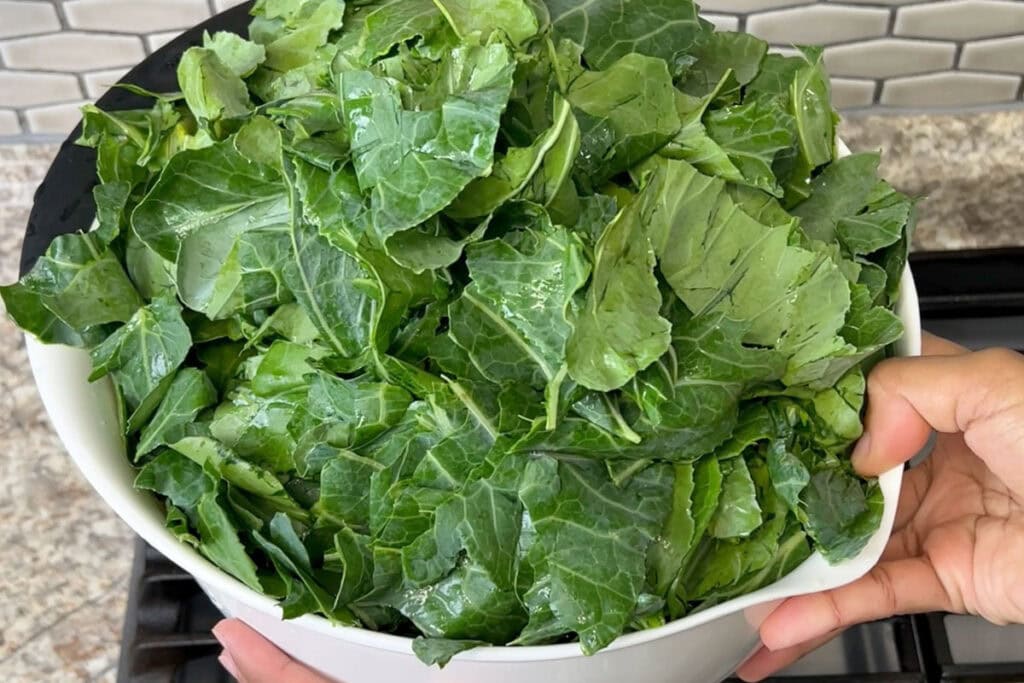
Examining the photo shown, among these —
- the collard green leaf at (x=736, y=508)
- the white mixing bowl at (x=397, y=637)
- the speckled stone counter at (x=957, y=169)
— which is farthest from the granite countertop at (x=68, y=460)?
the collard green leaf at (x=736, y=508)

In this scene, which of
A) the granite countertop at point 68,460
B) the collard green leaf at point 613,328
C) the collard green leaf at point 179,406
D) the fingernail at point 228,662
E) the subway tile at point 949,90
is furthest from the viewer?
the subway tile at point 949,90

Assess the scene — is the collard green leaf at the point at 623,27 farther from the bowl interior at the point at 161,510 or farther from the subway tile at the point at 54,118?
the subway tile at the point at 54,118

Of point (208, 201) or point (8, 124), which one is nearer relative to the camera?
point (208, 201)

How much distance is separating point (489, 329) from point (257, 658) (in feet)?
1.01

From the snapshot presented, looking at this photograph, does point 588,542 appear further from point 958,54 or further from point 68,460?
point 958,54

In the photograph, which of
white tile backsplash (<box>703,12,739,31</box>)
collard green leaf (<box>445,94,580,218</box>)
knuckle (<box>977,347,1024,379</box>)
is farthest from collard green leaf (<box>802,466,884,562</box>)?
white tile backsplash (<box>703,12,739,31</box>)

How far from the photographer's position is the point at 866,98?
1172mm

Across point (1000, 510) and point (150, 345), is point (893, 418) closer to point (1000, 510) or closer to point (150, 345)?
point (1000, 510)

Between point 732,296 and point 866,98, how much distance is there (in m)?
0.67

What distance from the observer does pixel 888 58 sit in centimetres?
113

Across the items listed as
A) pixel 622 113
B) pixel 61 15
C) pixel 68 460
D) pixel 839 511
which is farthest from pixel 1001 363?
pixel 61 15

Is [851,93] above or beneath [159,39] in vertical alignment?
beneath

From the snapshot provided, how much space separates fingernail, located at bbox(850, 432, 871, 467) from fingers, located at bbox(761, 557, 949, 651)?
0.10 m

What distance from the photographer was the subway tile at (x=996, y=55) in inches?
43.6
